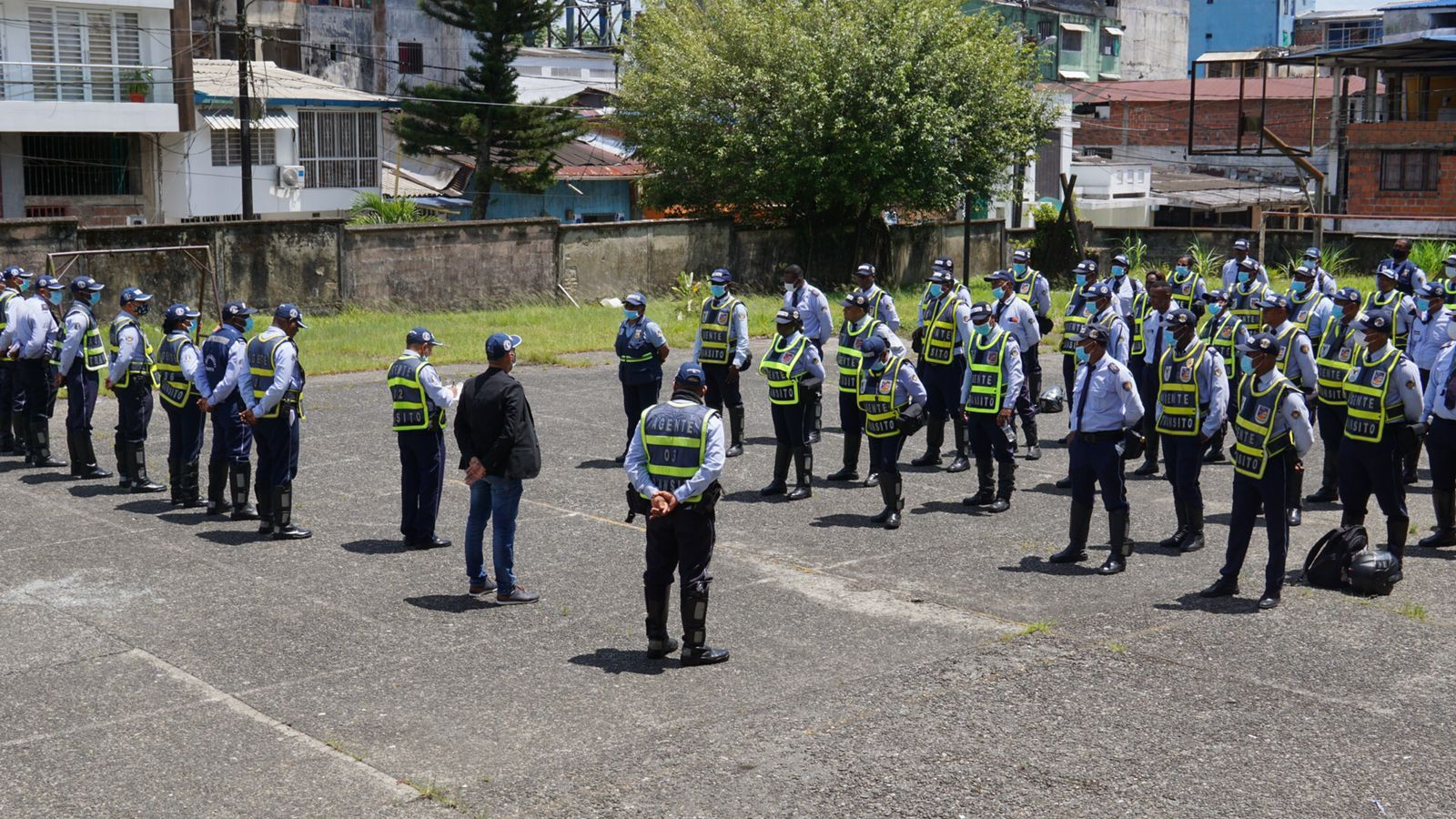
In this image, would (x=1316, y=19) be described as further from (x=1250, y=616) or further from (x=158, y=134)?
(x=1250, y=616)

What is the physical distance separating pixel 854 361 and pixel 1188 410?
3354 millimetres

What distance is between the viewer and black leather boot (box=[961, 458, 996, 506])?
1414 centimetres

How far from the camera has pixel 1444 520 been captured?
1283 centimetres

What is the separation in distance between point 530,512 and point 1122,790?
24.5 ft

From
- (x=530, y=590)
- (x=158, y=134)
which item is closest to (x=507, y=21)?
(x=158, y=134)

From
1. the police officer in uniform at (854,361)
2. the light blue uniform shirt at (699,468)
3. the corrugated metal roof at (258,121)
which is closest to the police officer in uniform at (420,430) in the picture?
the light blue uniform shirt at (699,468)

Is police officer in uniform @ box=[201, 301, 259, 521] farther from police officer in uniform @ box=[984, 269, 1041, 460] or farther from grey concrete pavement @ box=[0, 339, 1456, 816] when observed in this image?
police officer in uniform @ box=[984, 269, 1041, 460]

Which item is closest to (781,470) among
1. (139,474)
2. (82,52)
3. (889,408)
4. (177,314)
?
(889,408)

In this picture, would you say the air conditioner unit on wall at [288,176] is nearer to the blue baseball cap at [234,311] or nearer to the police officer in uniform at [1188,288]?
the police officer in uniform at [1188,288]

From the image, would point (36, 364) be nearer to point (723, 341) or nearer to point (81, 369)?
point (81, 369)

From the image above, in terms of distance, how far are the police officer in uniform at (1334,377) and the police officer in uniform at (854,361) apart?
3930 mm

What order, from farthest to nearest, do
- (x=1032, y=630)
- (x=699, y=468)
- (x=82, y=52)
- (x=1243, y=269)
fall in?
(x=82, y=52) < (x=1243, y=269) < (x=1032, y=630) < (x=699, y=468)

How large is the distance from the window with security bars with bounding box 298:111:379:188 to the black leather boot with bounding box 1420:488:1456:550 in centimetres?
3654

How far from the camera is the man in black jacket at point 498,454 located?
10.6 metres
